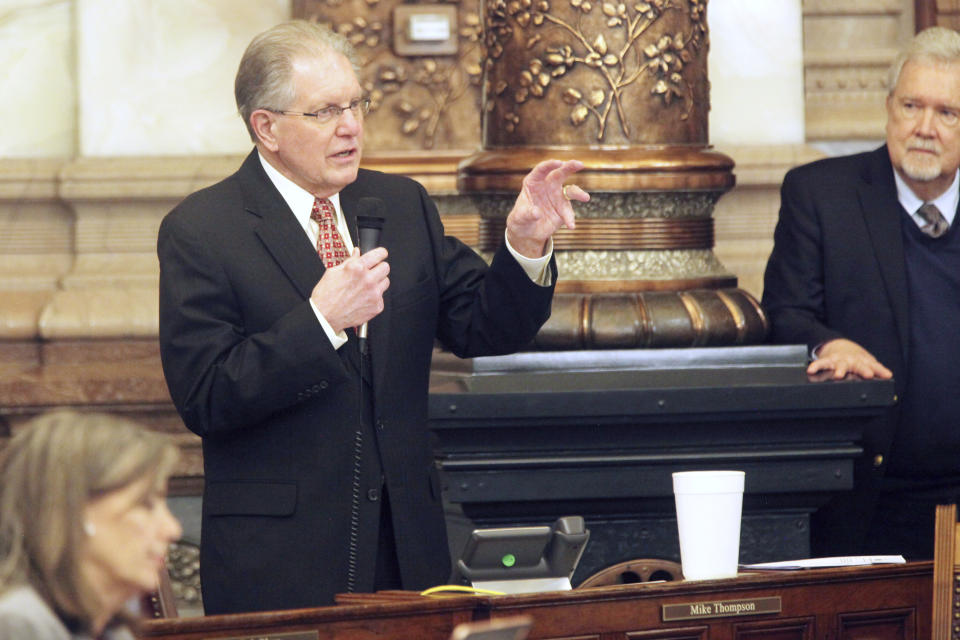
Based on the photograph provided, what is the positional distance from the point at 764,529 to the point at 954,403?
0.65 meters

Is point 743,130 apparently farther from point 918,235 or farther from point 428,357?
point 428,357

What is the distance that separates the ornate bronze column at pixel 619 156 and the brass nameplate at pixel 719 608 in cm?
122

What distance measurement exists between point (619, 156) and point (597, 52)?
0.83 ft

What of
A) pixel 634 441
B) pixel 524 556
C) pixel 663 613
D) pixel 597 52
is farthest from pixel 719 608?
pixel 597 52

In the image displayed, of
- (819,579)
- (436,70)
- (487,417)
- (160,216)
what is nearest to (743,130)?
(436,70)

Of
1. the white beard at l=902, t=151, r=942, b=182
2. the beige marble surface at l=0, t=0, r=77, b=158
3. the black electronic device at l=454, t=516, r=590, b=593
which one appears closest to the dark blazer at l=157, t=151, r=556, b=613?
the black electronic device at l=454, t=516, r=590, b=593

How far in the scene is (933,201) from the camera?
4.11 m

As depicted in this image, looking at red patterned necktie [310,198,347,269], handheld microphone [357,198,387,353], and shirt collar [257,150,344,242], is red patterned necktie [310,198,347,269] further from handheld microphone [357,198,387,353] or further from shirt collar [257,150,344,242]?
handheld microphone [357,198,387,353]

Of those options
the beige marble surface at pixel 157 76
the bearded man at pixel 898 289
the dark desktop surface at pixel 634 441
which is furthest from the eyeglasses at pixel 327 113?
the beige marble surface at pixel 157 76

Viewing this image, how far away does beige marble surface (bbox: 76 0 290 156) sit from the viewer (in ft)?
18.1

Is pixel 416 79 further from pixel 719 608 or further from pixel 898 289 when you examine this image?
pixel 719 608

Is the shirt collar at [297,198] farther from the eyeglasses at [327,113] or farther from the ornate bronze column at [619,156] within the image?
the ornate bronze column at [619,156]

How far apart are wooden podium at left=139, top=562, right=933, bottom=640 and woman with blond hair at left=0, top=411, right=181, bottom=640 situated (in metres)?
0.59

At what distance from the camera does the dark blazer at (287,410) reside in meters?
2.90
